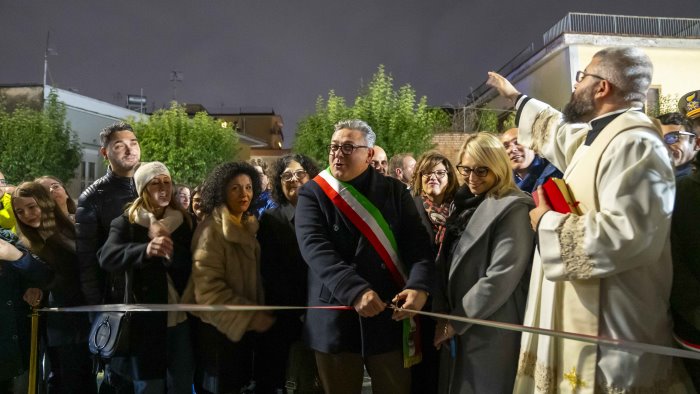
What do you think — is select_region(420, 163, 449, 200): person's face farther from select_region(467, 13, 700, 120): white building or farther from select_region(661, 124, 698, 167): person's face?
select_region(467, 13, 700, 120): white building

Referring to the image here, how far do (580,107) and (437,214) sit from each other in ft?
5.38

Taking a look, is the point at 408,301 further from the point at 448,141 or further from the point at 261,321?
the point at 448,141

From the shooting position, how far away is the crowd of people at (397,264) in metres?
2.33

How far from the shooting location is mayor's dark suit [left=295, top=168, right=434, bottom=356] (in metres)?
2.99

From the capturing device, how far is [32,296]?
3875 millimetres

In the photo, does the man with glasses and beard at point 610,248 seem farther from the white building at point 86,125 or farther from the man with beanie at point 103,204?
the white building at point 86,125

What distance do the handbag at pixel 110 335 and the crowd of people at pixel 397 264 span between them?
0.30 ft

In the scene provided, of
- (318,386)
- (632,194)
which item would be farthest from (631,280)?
(318,386)

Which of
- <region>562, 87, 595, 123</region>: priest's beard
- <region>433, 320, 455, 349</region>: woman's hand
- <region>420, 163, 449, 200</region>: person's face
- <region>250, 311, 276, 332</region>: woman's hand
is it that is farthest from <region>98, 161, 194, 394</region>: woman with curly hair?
<region>562, 87, 595, 123</region>: priest's beard

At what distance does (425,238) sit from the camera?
324cm

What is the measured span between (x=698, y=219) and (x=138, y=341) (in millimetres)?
3422

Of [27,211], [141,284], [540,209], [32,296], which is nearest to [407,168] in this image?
[141,284]

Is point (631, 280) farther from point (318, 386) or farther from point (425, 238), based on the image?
point (318, 386)

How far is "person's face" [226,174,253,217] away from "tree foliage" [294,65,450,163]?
1489 cm
